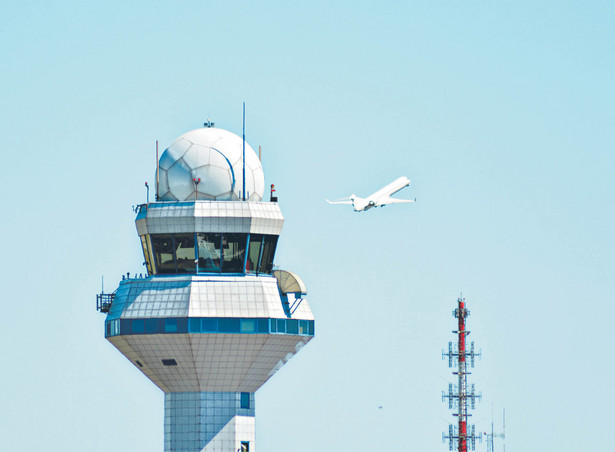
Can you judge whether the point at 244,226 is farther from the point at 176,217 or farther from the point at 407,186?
the point at 407,186

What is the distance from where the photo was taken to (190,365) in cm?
17338

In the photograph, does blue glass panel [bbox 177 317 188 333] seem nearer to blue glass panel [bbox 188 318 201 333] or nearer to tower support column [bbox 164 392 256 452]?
blue glass panel [bbox 188 318 201 333]

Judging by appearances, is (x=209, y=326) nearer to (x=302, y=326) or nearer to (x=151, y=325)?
(x=151, y=325)

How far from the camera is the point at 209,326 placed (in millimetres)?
170875

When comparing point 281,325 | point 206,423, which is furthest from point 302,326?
point 206,423

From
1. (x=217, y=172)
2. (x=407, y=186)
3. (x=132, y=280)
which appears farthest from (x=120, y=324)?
(x=407, y=186)

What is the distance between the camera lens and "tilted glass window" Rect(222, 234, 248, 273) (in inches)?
6845

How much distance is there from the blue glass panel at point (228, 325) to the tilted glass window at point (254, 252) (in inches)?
220

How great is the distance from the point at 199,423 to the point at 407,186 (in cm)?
3253

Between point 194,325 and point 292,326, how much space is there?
905 cm

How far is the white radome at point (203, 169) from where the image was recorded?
17425cm

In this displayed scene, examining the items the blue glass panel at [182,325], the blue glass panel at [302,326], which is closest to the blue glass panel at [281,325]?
the blue glass panel at [302,326]

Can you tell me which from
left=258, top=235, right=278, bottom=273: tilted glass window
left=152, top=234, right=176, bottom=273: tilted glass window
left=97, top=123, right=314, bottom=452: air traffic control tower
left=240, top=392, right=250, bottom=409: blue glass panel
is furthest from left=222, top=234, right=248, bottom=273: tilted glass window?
left=240, top=392, right=250, bottom=409: blue glass panel

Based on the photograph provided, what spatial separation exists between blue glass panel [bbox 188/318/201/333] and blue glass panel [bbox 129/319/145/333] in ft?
13.6
